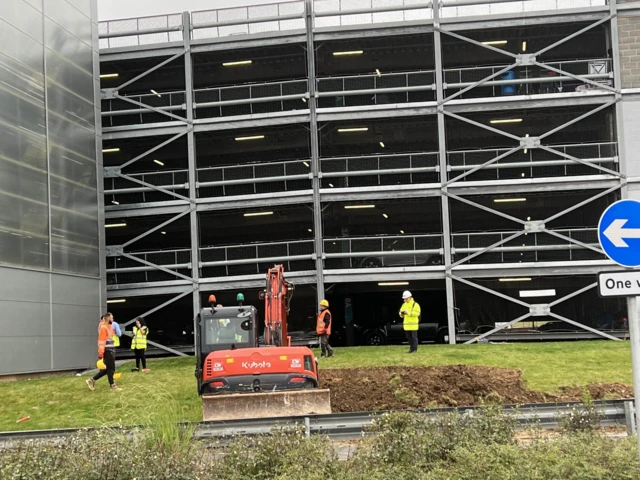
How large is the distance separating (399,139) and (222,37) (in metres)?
9.02

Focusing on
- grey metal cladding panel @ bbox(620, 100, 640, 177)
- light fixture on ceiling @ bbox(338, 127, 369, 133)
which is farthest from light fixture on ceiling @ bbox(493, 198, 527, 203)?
light fixture on ceiling @ bbox(338, 127, 369, 133)

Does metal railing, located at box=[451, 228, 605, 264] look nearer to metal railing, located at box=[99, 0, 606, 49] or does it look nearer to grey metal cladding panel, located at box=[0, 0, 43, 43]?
metal railing, located at box=[99, 0, 606, 49]

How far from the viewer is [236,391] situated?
579 inches

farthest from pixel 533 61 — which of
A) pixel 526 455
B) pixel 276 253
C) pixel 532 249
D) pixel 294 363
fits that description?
pixel 526 455

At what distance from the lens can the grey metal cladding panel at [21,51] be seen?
86.2 ft

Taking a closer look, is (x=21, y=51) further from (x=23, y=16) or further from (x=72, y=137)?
(x=72, y=137)

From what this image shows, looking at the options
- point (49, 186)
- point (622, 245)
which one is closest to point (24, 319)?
point (49, 186)

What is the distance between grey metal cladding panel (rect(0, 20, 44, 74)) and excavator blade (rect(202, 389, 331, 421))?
16402 millimetres

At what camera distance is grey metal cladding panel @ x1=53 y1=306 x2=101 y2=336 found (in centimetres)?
2794

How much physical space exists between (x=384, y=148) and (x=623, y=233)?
3050 centimetres

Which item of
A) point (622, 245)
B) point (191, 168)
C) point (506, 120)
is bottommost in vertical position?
point (622, 245)

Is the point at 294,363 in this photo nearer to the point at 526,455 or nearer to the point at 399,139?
the point at 526,455

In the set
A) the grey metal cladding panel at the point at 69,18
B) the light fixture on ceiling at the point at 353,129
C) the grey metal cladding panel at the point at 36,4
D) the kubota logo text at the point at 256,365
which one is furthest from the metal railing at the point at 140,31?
the kubota logo text at the point at 256,365

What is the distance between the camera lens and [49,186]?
28.1 meters
